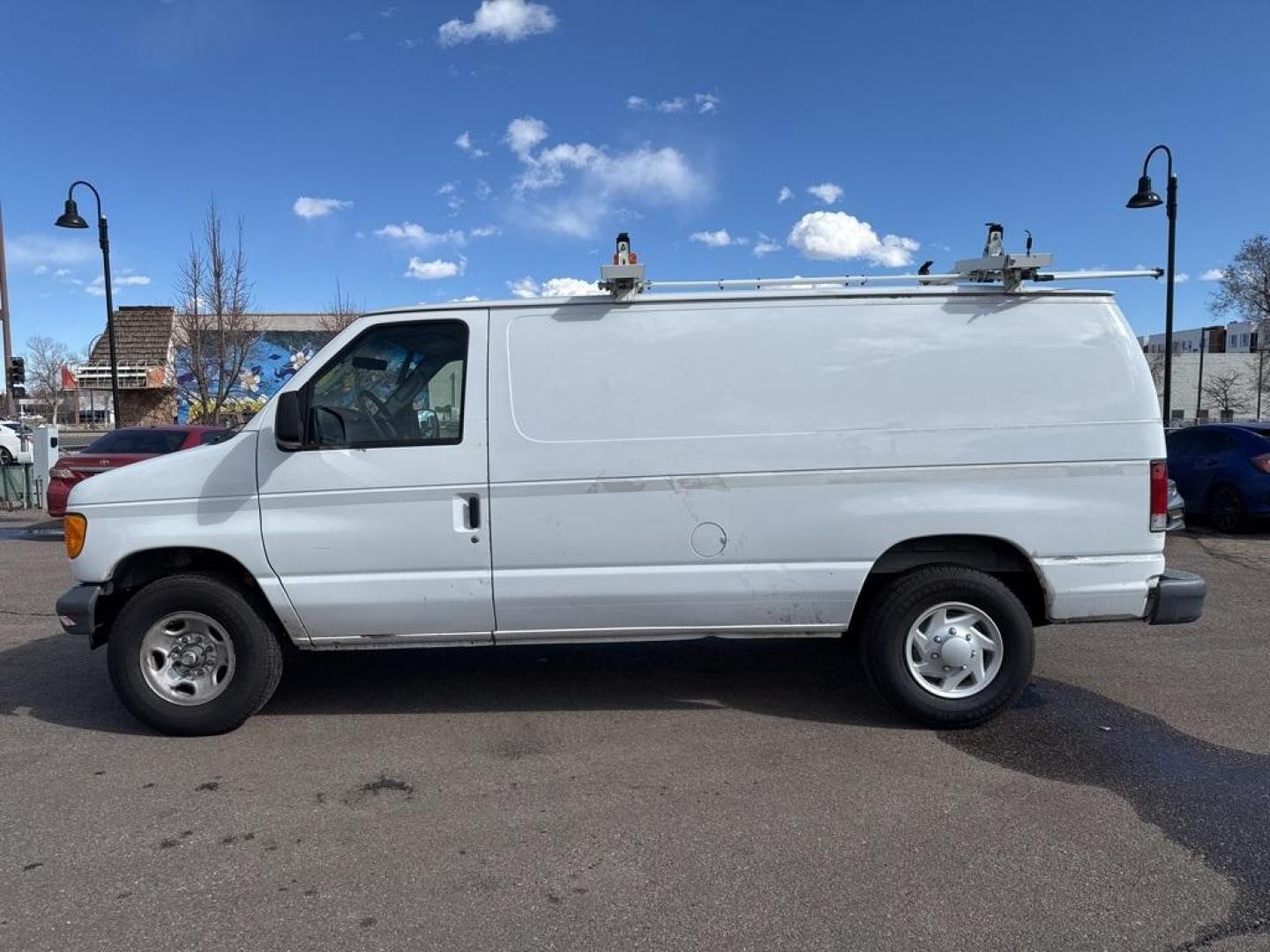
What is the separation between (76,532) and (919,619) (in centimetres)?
427

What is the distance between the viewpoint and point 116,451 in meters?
12.3

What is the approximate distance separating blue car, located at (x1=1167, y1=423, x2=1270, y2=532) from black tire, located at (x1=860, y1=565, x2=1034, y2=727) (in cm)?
925

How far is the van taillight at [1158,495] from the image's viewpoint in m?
4.41

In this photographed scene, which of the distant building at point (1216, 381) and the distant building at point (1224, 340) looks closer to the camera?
the distant building at point (1216, 381)

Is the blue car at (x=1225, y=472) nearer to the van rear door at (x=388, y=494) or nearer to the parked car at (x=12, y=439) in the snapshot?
the van rear door at (x=388, y=494)

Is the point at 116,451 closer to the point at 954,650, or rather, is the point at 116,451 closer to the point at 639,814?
the point at 639,814

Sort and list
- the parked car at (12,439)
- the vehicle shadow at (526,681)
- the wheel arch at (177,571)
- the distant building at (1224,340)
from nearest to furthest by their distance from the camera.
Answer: the wheel arch at (177,571)
the vehicle shadow at (526,681)
the parked car at (12,439)
the distant building at (1224,340)

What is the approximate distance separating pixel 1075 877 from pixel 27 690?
18.8ft

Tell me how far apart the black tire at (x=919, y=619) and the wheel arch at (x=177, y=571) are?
3097mm

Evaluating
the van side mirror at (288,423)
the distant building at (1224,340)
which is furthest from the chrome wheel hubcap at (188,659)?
the distant building at (1224,340)

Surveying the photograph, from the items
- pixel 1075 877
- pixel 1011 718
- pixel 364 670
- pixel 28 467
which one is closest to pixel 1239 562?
pixel 1011 718

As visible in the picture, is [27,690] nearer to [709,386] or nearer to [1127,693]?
[709,386]

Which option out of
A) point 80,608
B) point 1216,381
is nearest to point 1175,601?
point 80,608

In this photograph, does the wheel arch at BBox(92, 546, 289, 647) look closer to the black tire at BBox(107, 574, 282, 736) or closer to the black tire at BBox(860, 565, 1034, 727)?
the black tire at BBox(107, 574, 282, 736)
